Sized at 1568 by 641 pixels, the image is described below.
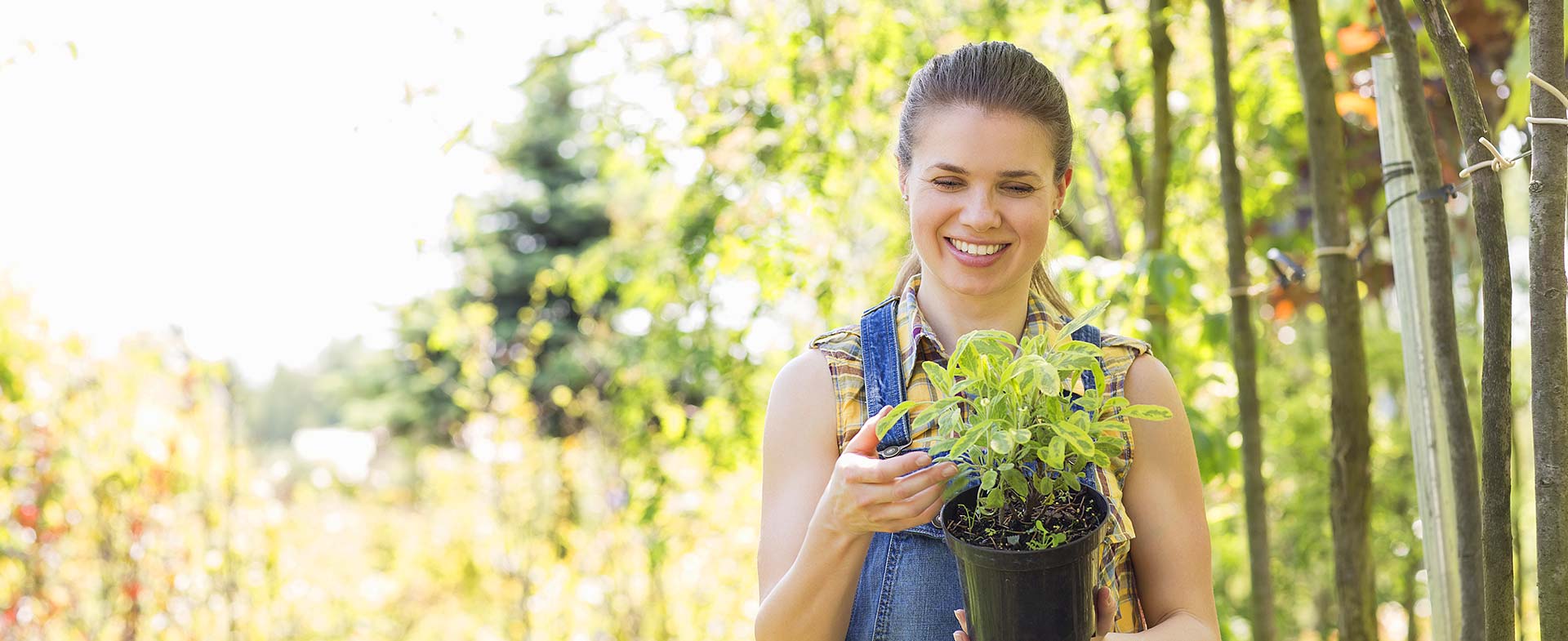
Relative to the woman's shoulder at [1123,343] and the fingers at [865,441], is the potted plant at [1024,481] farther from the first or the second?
the woman's shoulder at [1123,343]

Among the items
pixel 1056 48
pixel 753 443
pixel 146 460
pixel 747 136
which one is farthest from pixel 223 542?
pixel 1056 48

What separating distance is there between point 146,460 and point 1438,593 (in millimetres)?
4340

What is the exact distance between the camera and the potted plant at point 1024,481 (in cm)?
112

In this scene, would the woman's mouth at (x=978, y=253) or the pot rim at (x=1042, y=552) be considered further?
the woman's mouth at (x=978, y=253)

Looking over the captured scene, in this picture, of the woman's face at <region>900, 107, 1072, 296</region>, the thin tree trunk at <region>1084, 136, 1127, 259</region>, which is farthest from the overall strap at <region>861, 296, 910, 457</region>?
the thin tree trunk at <region>1084, 136, 1127, 259</region>

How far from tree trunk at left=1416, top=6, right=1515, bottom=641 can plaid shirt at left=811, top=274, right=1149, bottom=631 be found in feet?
1.21

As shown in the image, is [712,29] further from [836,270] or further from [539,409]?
[539,409]

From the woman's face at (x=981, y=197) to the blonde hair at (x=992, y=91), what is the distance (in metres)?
0.02

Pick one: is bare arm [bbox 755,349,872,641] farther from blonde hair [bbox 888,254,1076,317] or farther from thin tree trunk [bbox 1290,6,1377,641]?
thin tree trunk [bbox 1290,6,1377,641]

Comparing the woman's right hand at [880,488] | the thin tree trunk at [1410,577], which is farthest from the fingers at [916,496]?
the thin tree trunk at [1410,577]

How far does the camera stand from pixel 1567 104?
1174 mm

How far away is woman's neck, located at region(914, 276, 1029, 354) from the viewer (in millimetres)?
1538

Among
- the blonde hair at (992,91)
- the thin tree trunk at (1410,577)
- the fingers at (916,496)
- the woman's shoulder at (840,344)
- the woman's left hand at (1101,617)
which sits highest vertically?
the blonde hair at (992,91)

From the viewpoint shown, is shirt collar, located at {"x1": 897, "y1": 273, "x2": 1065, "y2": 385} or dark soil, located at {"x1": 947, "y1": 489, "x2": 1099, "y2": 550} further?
shirt collar, located at {"x1": 897, "y1": 273, "x2": 1065, "y2": 385}
